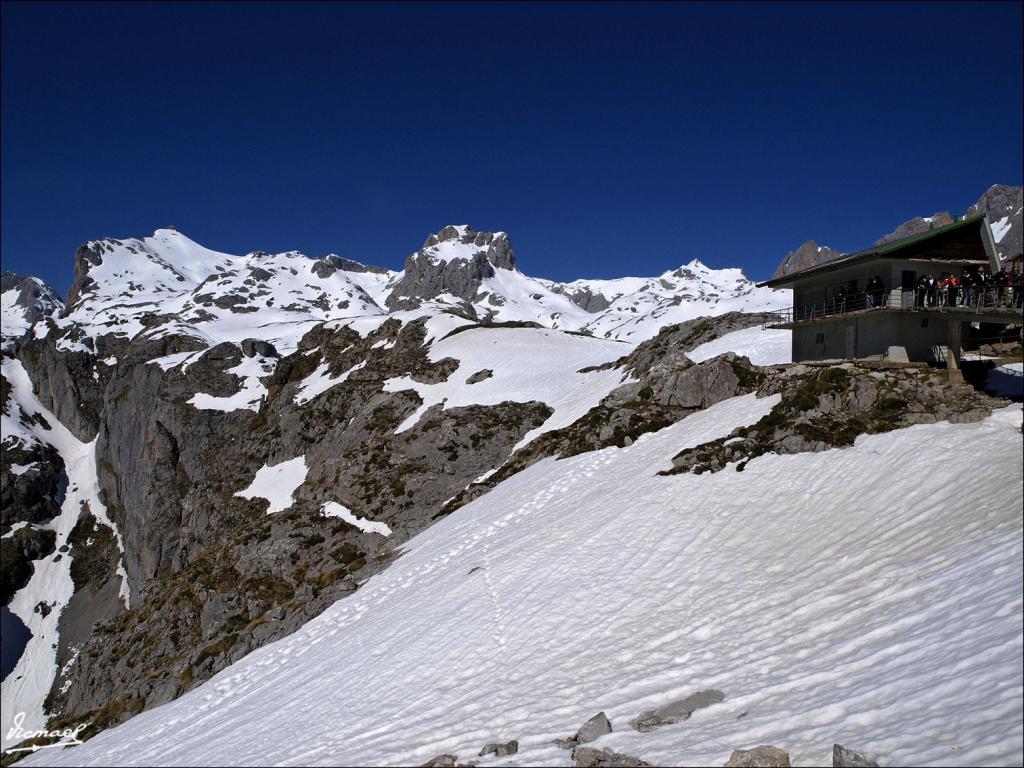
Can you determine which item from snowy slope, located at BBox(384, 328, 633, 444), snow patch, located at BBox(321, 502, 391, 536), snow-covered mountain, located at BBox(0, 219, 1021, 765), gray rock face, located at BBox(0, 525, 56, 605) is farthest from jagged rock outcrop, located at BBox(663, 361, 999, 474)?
gray rock face, located at BBox(0, 525, 56, 605)

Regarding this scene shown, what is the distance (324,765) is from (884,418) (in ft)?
64.1

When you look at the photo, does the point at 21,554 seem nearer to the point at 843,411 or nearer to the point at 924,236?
the point at 843,411

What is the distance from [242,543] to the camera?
1764 inches

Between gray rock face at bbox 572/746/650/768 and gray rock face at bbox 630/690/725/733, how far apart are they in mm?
914

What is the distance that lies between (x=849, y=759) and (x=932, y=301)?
83.2 feet

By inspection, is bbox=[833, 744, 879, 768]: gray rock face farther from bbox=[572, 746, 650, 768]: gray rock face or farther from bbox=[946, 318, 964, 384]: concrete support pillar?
bbox=[946, 318, 964, 384]: concrete support pillar

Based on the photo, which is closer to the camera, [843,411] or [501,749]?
[501,749]

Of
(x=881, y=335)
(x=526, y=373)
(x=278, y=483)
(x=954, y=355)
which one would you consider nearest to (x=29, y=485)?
(x=278, y=483)

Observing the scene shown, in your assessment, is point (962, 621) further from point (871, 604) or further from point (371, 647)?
point (371, 647)

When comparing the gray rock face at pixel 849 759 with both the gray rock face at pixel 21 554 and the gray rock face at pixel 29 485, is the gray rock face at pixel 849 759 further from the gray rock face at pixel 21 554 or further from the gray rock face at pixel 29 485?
the gray rock face at pixel 29 485

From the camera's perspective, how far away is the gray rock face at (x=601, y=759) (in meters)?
9.75

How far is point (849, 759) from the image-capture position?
26.4 feet

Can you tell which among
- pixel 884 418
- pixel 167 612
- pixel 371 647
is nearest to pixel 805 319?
pixel 884 418

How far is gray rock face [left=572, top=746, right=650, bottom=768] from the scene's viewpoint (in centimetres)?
975
